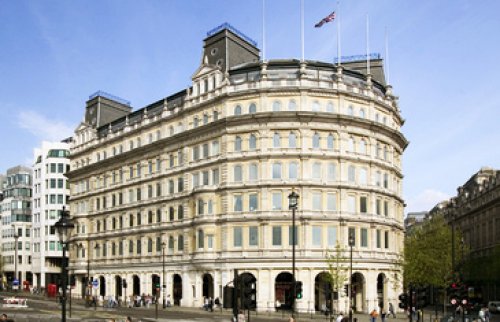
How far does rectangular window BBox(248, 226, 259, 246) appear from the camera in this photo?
63.6 metres

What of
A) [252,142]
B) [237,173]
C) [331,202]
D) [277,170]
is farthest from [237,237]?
[331,202]

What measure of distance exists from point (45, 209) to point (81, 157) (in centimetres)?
2939

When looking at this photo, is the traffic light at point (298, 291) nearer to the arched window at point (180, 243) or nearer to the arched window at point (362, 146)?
the arched window at point (362, 146)

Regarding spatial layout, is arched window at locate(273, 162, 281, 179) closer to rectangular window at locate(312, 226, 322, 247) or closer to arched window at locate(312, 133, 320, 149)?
arched window at locate(312, 133, 320, 149)

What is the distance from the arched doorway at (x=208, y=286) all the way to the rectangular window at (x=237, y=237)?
20.1 ft

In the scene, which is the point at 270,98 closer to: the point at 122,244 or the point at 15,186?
the point at 122,244

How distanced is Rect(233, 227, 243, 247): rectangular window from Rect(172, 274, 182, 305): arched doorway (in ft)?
36.5

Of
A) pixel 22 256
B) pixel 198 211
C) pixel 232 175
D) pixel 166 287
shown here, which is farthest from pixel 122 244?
pixel 22 256

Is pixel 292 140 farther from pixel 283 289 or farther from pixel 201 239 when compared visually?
pixel 283 289

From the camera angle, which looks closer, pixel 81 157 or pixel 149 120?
pixel 149 120

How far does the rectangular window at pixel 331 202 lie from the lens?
63.8 m

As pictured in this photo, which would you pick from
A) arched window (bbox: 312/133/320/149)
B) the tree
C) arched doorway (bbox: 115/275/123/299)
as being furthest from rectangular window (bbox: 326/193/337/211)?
arched doorway (bbox: 115/275/123/299)

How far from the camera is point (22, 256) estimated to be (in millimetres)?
127875

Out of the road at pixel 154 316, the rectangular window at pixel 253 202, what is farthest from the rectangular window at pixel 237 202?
the road at pixel 154 316
